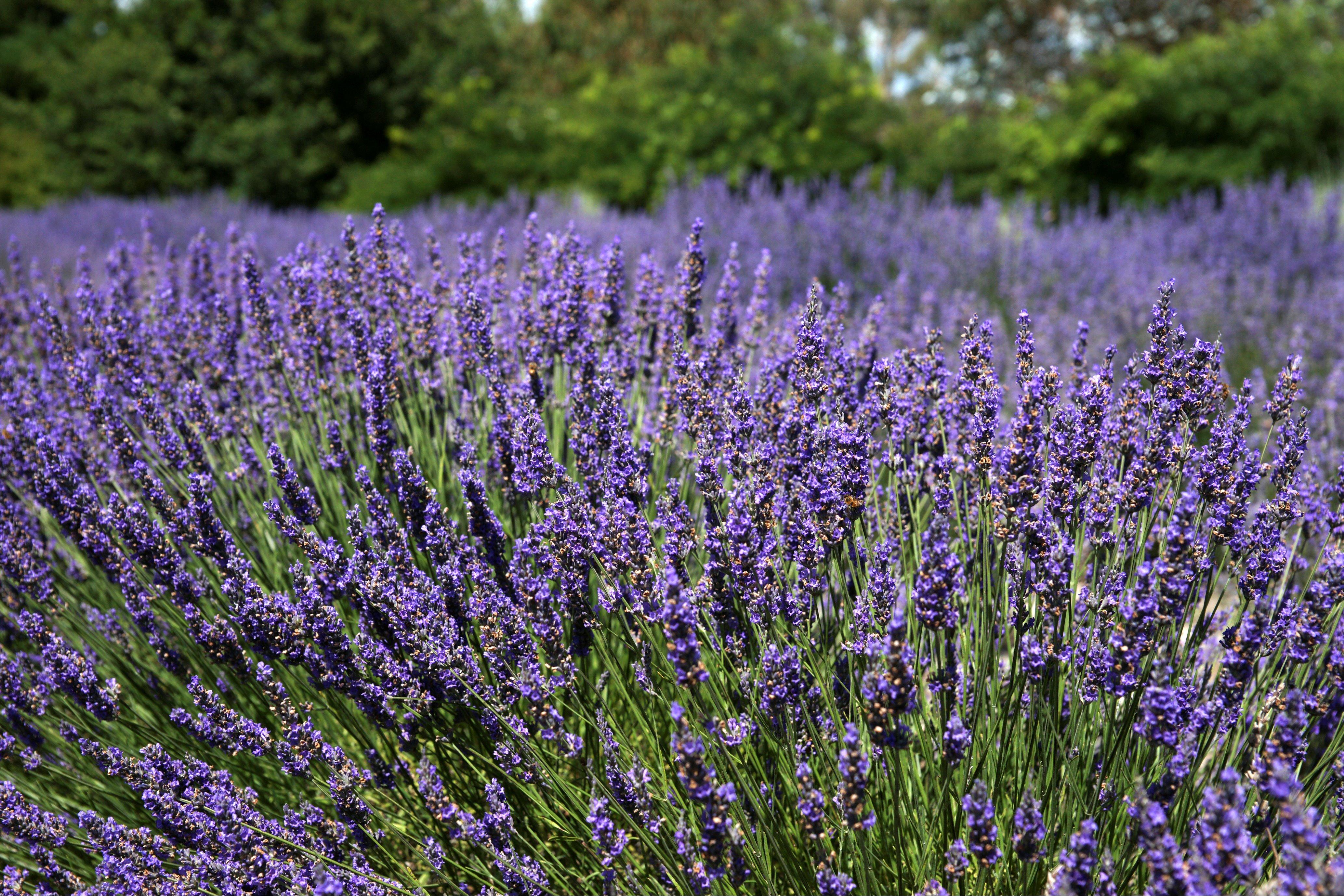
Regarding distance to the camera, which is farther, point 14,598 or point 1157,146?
point 1157,146

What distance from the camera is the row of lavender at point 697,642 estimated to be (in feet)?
5.49

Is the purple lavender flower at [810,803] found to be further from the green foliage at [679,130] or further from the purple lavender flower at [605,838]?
the green foliage at [679,130]

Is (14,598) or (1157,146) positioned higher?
(1157,146)

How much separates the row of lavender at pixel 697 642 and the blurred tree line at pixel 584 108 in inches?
292

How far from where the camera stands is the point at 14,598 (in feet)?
8.37

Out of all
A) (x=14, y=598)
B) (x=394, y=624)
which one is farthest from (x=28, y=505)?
(x=394, y=624)

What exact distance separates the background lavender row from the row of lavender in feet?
6.58

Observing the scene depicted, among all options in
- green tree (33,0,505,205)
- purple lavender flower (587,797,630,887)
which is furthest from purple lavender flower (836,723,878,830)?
green tree (33,0,505,205)

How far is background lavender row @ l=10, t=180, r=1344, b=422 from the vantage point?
16.7 ft

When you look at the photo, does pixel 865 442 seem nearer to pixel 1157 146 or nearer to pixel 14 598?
pixel 14 598

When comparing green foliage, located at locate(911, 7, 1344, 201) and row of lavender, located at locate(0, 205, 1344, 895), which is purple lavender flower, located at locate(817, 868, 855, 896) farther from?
green foliage, located at locate(911, 7, 1344, 201)

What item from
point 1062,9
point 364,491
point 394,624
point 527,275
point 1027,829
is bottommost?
point 1027,829

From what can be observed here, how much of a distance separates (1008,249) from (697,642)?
19.3 feet

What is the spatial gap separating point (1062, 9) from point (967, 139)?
42.4 ft
